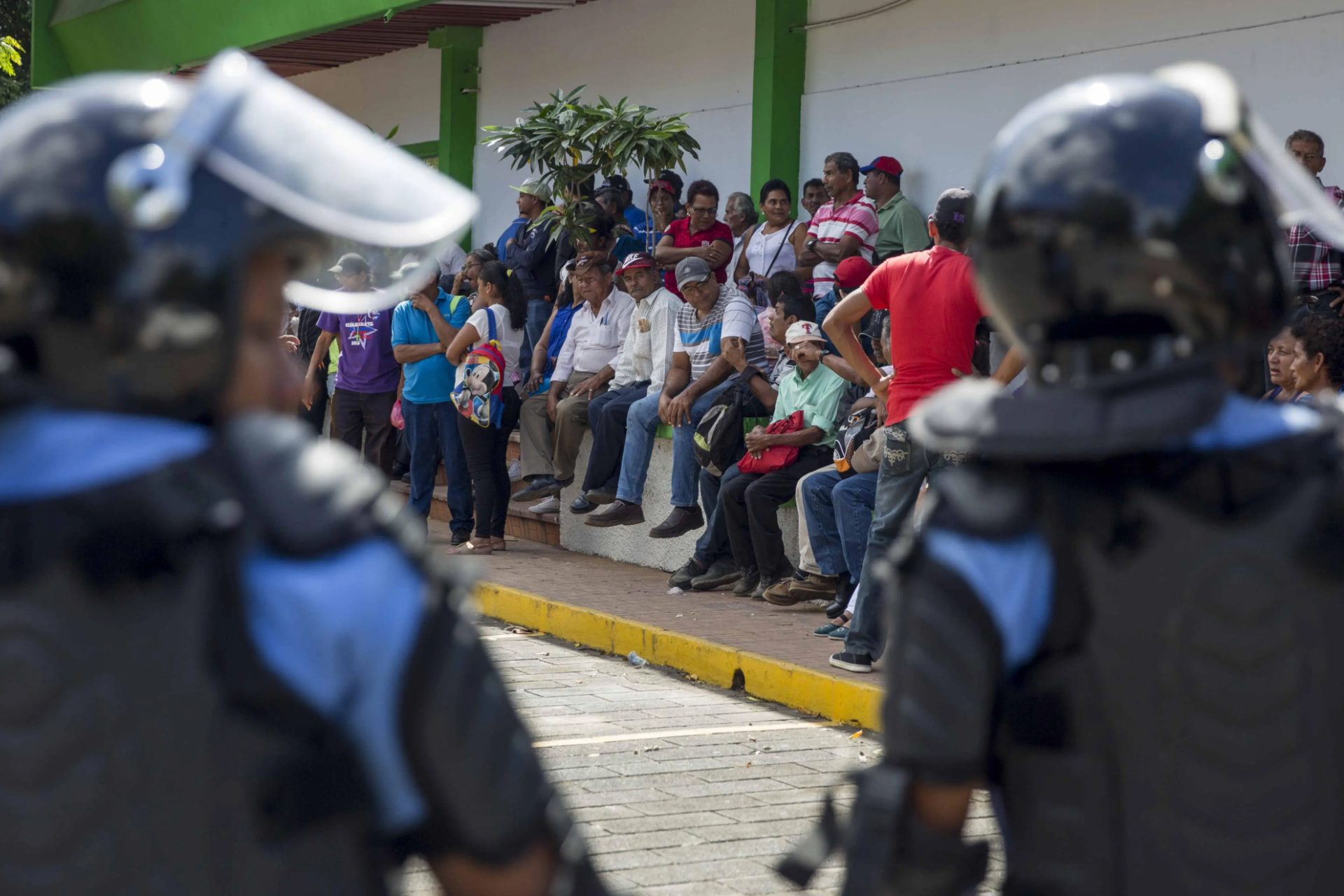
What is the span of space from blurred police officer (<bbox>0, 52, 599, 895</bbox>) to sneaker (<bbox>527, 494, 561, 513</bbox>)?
10951mm

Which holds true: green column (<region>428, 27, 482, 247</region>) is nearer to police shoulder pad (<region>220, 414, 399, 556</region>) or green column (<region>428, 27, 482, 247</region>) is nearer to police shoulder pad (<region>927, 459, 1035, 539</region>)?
police shoulder pad (<region>927, 459, 1035, 539</region>)

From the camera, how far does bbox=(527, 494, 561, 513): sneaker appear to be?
1255 centimetres

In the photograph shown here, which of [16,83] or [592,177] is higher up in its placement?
[16,83]

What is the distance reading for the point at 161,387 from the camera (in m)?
1.54

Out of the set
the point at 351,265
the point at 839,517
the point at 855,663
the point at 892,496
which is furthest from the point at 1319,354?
the point at 351,265

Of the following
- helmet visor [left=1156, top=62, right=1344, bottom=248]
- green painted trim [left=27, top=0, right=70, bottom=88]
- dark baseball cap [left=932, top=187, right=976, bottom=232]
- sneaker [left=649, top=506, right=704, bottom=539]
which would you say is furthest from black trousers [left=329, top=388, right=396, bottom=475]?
green painted trim [left=27, top=0, right=70, bottom=88]

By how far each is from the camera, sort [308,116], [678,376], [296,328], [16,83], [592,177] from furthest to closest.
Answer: [16,83] < [296,328] < [592,177] < [678,376] < [308,116]

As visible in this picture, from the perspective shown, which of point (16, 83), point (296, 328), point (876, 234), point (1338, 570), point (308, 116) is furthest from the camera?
point (16, 83)

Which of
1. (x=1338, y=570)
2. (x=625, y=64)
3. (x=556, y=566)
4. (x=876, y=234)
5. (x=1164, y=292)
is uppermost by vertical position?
(x=625, y=64)

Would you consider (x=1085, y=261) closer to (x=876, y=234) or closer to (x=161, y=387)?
(x=161, y=387)

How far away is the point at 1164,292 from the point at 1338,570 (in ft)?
1.16

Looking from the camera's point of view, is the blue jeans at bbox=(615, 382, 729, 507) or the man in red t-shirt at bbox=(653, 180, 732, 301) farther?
the man in red t-shirt at bbox=(653, 180, 732, 301)

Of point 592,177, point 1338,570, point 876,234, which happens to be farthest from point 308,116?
point 592,177

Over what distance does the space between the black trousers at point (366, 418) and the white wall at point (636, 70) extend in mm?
3676
